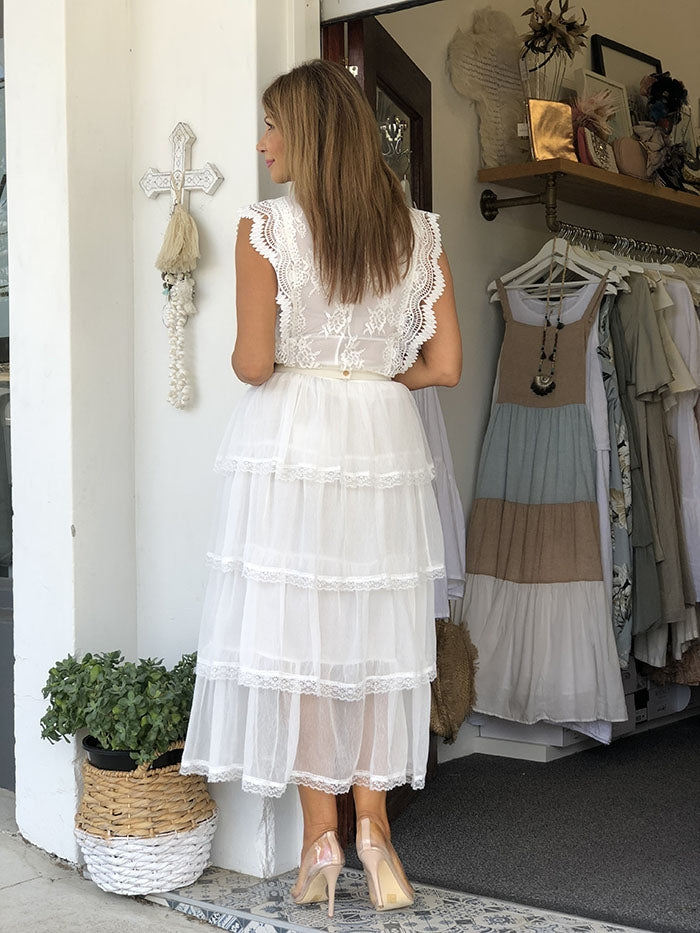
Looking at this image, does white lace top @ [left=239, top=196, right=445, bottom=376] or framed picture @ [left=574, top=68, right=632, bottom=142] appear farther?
framed picture @ [left=574, top=68, right=632, bottom=142]

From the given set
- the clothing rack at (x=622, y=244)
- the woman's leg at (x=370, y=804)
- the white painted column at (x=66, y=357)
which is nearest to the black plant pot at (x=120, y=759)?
the white painted column at (x=66, y=357)

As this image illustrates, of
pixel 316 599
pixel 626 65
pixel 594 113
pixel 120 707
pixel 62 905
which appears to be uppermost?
pixel 626 65

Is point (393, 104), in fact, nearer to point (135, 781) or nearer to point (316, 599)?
point (316, 599)

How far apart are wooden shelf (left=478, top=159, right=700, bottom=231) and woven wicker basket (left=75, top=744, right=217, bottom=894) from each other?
220 centimetres

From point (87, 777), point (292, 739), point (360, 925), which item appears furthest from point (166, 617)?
point (360, 925)

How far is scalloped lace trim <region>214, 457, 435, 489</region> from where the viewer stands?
2111 millimetres

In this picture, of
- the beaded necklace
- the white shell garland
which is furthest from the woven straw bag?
the white shell garland

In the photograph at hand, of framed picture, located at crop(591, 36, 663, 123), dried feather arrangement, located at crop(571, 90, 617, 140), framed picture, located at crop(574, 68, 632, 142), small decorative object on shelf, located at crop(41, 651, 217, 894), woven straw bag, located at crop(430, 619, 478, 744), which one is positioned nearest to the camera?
small decorative object on shelf, located at crop(41, 651, 217, 894)

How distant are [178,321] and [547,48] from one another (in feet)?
5.95

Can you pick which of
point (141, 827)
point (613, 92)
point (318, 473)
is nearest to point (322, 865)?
point (141, 827)

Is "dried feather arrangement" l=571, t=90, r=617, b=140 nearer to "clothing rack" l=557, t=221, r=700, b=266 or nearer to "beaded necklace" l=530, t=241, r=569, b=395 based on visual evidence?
"clothing rack" l=557, t=221, r=700, b=266

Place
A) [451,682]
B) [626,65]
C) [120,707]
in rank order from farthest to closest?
[626,65], [451,682], [120,707]

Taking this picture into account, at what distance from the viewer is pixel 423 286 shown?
2221mm

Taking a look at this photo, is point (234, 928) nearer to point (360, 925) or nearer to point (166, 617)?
point (360, 925)
